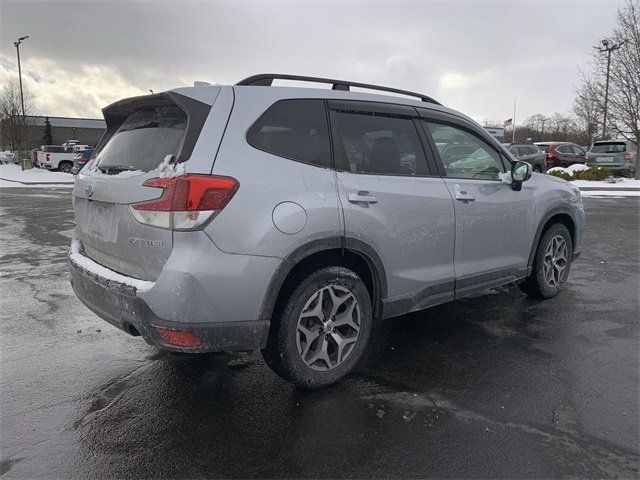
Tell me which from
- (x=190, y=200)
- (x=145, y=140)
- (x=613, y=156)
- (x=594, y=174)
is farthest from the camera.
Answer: (x=613, y=156)

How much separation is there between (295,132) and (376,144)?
69 centimetres

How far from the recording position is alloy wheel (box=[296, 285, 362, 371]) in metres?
3.07

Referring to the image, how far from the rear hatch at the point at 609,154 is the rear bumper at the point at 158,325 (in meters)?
24.0

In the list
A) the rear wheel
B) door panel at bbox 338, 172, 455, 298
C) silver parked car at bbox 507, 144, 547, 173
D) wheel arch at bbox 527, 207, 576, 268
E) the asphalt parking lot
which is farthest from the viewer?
the rear wheel

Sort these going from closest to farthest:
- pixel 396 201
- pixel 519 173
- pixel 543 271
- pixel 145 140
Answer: pixel 145 140 → pixel 396 201 → pixel 519 173 → pixel 543 271

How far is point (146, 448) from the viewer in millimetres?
2574

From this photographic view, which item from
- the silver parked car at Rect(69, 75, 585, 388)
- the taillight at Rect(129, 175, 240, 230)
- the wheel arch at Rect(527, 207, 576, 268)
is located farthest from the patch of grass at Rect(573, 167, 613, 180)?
the taillight at Rect(129, 175, 240, 230)

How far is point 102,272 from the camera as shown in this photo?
307cm

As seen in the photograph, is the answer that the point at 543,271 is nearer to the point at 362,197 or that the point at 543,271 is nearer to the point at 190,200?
the point at 362,197

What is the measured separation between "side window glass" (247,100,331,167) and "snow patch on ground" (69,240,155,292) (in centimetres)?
101

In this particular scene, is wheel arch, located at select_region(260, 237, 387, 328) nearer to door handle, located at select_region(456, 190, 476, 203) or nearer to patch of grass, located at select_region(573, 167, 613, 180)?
door handle, located at select_region(456, 190, 476, 203)

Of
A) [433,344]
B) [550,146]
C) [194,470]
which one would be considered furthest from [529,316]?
[550,146]

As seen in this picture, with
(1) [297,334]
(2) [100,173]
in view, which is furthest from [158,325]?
(2) [100,173]

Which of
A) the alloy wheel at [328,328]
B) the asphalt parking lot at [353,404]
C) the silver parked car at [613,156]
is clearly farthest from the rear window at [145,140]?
the silver parked car at [613,156]
